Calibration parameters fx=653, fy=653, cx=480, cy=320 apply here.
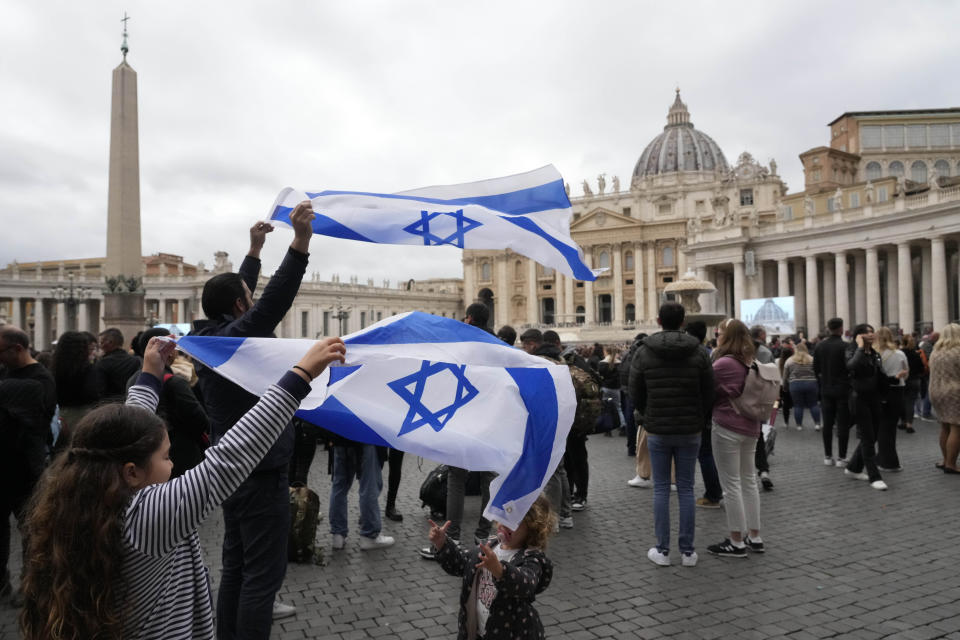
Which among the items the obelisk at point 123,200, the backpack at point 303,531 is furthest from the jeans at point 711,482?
the obelisk at point 123,200

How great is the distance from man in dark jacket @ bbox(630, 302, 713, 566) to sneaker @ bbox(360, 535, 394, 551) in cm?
217

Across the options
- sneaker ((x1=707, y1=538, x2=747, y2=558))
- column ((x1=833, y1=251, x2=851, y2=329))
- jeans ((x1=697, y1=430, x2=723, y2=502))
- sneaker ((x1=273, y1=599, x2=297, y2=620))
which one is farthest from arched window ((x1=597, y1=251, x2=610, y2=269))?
sneaker ((x1=273, y1=599, x2=297, y2=620))

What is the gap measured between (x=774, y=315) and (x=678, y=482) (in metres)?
22.6

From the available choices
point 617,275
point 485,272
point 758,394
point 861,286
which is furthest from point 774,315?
point 485,272

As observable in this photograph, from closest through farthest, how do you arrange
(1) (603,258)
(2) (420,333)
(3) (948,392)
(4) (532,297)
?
(2) (420,333) → (3) (948,392) → (1) (603,258) → (4) (532,297)

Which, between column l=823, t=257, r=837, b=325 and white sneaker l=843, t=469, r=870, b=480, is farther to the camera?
column l=823, t=257, r=837, b=325

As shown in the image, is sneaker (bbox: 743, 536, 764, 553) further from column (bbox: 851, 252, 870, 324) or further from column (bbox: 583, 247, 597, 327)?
column (bbox: 583, 247, 597, 327)

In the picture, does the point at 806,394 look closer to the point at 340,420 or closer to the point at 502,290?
the point at 340,420

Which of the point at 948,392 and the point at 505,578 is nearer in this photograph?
the point at 505,578

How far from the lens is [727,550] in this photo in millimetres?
5195

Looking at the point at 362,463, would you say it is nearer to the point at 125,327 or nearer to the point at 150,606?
the point at 150,606

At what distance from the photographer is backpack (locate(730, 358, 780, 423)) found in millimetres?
5191

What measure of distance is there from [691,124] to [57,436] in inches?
3885

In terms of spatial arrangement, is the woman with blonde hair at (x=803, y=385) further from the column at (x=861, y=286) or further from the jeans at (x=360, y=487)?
the column at (x=861, y=286)
